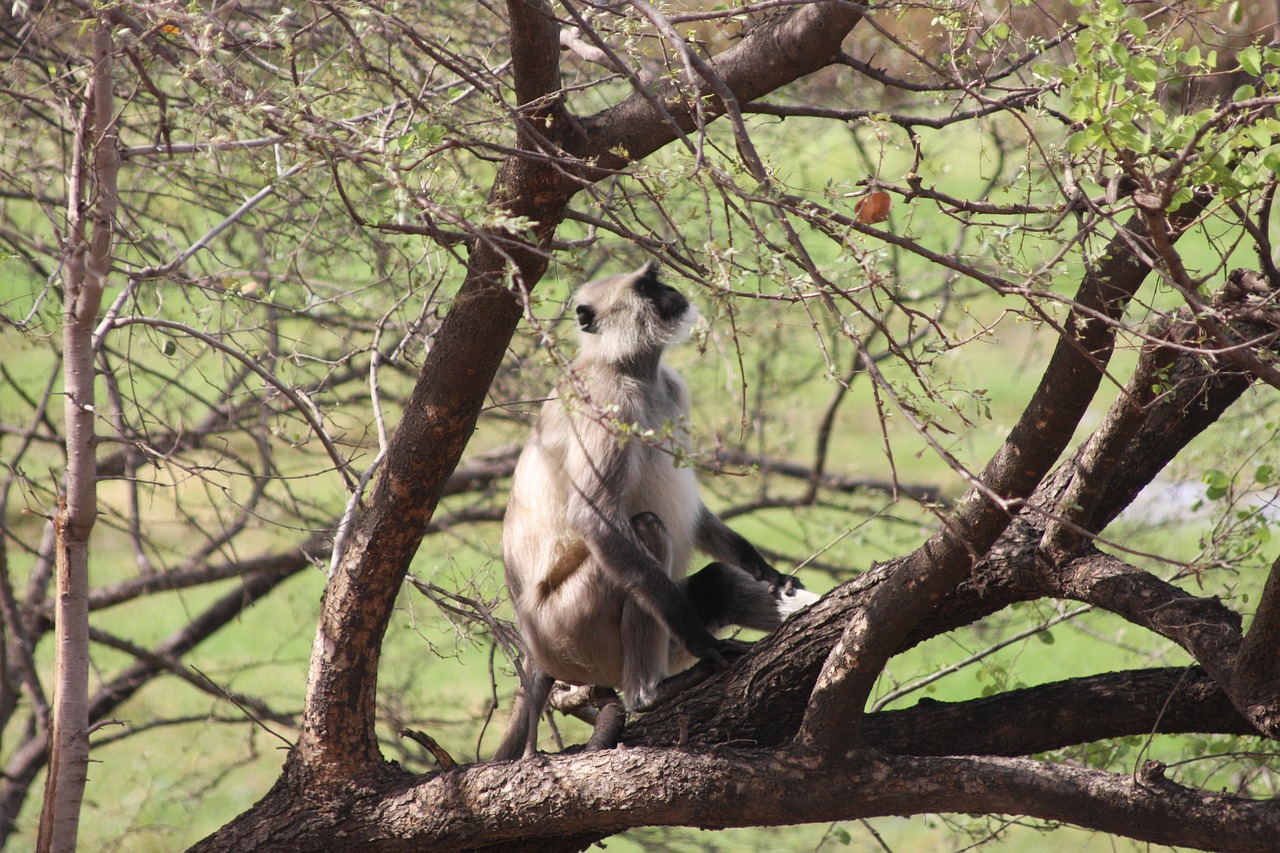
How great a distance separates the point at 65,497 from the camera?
273 cm

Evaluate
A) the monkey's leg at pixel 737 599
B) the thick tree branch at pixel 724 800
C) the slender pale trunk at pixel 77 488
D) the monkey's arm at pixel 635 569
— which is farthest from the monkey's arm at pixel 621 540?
the slender pale trunk at pixel 77 488

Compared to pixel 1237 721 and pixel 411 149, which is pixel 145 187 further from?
pixel 1237 721

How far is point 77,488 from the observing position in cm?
265

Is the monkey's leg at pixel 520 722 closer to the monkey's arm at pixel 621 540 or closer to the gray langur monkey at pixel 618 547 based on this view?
the gray langur monkey at pixel 618 547

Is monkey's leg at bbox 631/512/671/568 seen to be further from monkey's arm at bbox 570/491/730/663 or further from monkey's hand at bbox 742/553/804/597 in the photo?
monkey's hand at bbox 742/553/804/597

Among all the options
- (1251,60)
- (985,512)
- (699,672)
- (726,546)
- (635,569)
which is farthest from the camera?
(726,546)

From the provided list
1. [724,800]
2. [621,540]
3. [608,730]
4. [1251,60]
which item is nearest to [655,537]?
[621,540]

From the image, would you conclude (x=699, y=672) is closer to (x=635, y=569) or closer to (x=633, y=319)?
(x=635, y=569)

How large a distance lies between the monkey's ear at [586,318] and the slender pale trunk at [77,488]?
1.32 metres

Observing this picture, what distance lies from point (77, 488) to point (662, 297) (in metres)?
1.67

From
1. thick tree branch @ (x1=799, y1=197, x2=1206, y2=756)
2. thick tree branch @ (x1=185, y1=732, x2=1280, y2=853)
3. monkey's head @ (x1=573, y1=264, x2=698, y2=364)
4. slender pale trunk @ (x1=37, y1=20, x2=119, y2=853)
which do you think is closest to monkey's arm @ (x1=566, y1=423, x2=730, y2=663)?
monkey's head @ (x1=573, y1=264, x2=698, y2=364)

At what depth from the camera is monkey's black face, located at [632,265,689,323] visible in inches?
142

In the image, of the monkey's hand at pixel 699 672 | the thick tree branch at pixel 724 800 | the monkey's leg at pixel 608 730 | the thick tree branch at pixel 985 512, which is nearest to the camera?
the thick tree branch at pixel 985 512

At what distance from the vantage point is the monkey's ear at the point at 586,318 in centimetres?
358
